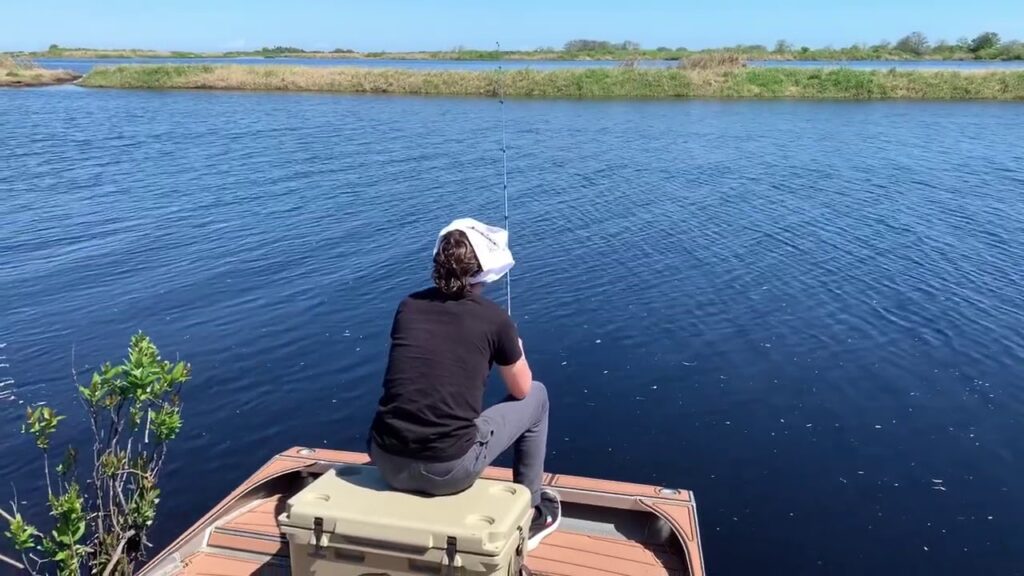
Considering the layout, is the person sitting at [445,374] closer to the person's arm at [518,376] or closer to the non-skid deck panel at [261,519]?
the person's arm at [518,376]

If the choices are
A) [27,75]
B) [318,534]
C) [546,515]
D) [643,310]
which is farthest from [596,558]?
[27,75]

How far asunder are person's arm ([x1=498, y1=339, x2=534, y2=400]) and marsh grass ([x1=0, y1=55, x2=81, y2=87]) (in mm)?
62242

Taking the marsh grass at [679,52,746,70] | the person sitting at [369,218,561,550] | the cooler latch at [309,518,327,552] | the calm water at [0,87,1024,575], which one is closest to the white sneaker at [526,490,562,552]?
the person sitting at [369,218,561,550]

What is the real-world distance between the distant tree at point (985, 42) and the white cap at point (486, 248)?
92.9m

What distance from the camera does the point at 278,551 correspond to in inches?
192

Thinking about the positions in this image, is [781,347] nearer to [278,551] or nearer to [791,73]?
[278,551]

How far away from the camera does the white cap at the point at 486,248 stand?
12.3 ft

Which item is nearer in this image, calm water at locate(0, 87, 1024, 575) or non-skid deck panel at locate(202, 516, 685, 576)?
non-skid deck panel at locate(202, 516, 685, 576)

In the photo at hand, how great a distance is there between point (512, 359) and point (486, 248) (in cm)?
56

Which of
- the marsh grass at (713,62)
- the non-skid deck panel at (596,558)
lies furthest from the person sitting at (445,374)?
the marsh grass at (713,62)

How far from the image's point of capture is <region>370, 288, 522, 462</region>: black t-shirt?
3.55 m

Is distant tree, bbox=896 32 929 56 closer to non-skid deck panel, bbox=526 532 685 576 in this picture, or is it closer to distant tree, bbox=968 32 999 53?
distant tree, bbox=968 32 999 53

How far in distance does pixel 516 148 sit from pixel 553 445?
17858mm

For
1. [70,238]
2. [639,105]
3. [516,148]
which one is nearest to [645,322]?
[70,238]
